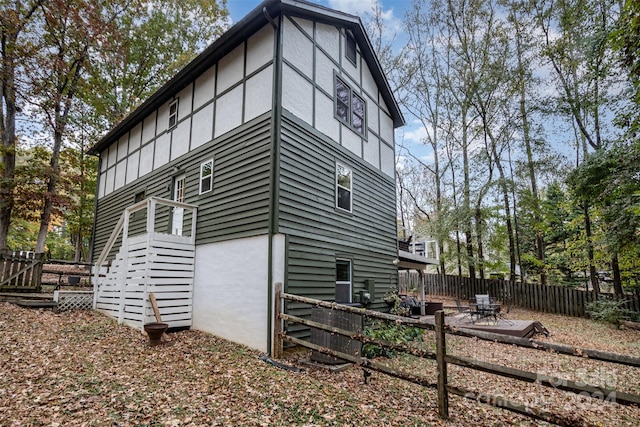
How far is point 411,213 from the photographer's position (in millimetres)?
27938

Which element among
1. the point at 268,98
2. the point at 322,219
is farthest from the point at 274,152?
the point at 322,219

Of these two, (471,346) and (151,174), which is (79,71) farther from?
(471,346)

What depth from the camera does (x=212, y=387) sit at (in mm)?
4863

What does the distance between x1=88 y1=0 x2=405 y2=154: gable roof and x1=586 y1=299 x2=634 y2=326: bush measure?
1065 centimetres

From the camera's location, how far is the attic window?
35.7ft

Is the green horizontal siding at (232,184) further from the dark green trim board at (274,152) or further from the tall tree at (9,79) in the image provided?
the tall tree at (9,79)

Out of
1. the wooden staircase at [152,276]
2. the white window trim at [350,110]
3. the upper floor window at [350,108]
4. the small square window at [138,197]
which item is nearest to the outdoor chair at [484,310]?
the white window trim at [350,110]

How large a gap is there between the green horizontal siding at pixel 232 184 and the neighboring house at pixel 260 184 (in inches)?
1.6

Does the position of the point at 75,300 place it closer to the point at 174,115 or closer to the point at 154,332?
the point at 154,332

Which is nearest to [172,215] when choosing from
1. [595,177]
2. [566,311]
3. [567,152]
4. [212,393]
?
[212,393]

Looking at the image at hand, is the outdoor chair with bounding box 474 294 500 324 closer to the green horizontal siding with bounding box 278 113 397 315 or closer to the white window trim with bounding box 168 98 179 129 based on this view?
the green horizontal siding with bounding box 278 113 397 315

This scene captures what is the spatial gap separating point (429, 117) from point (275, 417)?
22.7 meters

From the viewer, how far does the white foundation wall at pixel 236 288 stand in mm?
7121

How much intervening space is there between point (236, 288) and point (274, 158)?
320cm
